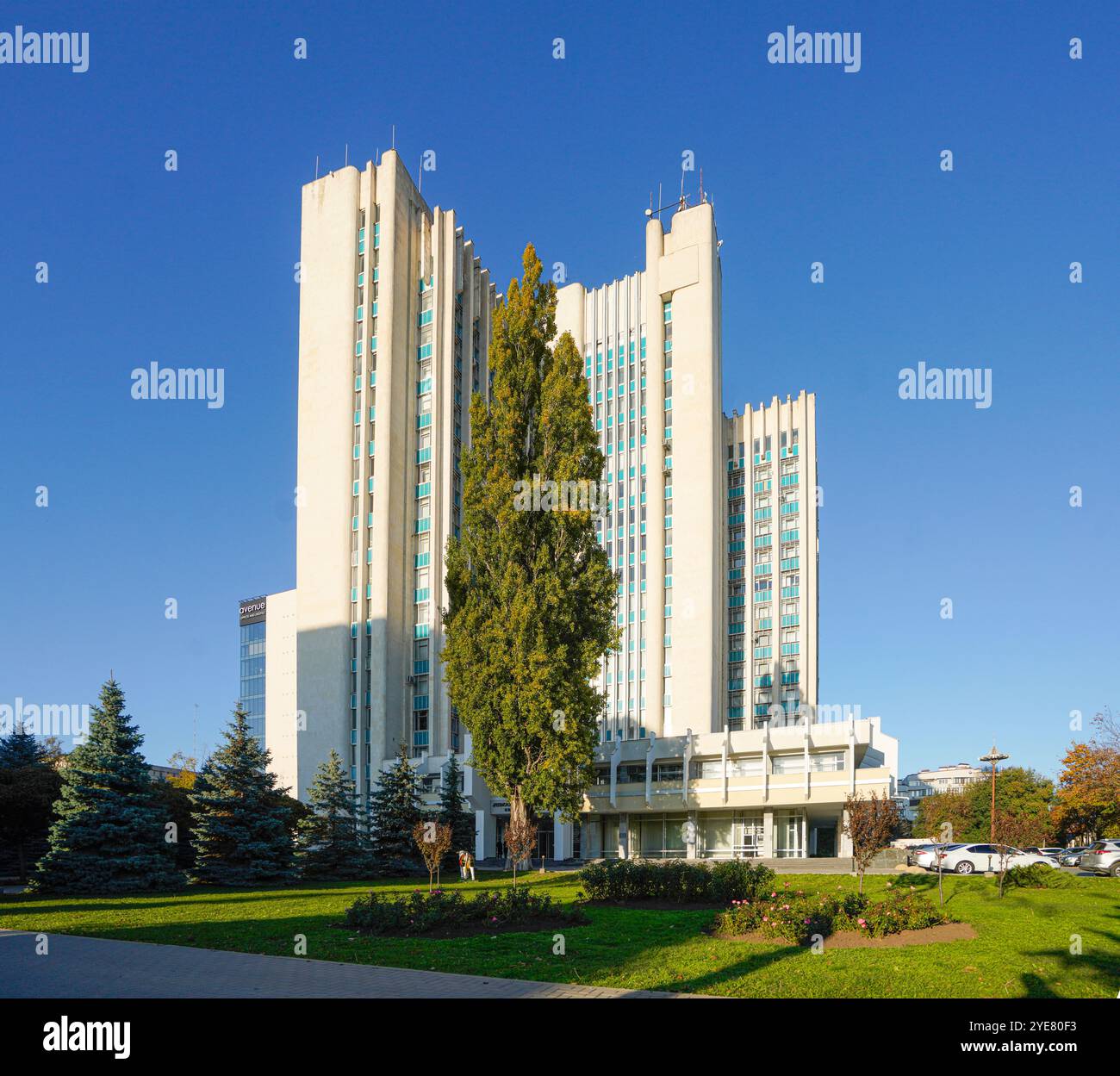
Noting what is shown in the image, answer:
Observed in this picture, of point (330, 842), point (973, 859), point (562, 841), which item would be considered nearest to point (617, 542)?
point (562, 841)

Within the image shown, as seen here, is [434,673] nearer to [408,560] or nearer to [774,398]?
[408,560]

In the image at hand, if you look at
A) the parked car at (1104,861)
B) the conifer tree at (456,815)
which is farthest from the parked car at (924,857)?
the conifer tree at (456,815)

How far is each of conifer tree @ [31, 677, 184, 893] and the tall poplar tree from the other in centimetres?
1075

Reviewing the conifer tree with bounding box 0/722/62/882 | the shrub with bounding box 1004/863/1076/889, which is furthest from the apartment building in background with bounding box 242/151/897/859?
the shrub with bounding box 1004/863/1076/889

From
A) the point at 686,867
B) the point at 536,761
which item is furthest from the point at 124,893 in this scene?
the point at 686,867

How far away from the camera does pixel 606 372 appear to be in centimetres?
9281

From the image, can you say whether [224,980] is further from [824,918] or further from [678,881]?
[678,881]

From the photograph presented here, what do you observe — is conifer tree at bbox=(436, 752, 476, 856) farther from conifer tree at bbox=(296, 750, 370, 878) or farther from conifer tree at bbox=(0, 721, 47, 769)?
conifer tree at bbox=(0, 721, 47, 769)

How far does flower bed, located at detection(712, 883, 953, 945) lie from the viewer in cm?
1551

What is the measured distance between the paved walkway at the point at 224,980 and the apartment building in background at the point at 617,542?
43860mm

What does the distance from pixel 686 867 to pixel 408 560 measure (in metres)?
52.9

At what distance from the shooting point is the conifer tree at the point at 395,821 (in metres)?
46.2

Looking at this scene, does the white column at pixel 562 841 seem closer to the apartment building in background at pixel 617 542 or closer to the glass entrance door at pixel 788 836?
the apartment building in background at pixel 617 542

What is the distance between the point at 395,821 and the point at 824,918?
34.0m
